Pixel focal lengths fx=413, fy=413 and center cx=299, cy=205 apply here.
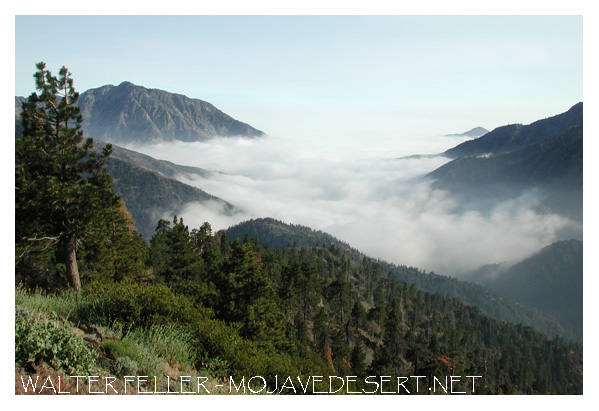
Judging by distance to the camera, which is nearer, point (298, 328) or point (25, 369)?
point (25, 369)

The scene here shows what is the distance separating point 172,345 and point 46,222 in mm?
12978

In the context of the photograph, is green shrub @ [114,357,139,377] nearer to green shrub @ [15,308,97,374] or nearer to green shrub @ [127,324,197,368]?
green shrub @ [15,308,97,374]

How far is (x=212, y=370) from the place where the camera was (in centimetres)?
892

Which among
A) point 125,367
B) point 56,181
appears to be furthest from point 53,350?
point 56,181

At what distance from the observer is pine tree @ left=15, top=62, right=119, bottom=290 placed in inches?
675

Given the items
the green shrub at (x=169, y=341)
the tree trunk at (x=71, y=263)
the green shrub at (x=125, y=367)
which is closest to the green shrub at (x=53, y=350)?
the green shrub at (x=125, y=367)

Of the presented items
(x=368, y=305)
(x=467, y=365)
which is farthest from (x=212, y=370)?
(x=368, y=305)

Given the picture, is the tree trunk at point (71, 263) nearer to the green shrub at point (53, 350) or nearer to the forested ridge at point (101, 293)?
the forested ridge at point (101, 293)

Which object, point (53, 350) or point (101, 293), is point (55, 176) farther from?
point (53, 350)

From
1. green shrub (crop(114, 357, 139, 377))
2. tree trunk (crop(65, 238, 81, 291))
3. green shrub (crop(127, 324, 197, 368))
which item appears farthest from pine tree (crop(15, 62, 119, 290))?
green shrub (crop(114, 357, 139, 377))

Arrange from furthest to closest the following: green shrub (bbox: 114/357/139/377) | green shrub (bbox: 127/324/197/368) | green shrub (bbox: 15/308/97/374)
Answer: green shrub (bbox: 127/324/197/368)
green shrub (bbox: 114/357/139/377)
green shrub (bbox: 15/308/97/374)

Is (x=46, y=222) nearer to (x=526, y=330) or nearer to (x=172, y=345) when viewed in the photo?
(x=172, y=345)

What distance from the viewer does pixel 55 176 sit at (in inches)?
706

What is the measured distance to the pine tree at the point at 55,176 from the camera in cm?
1714
